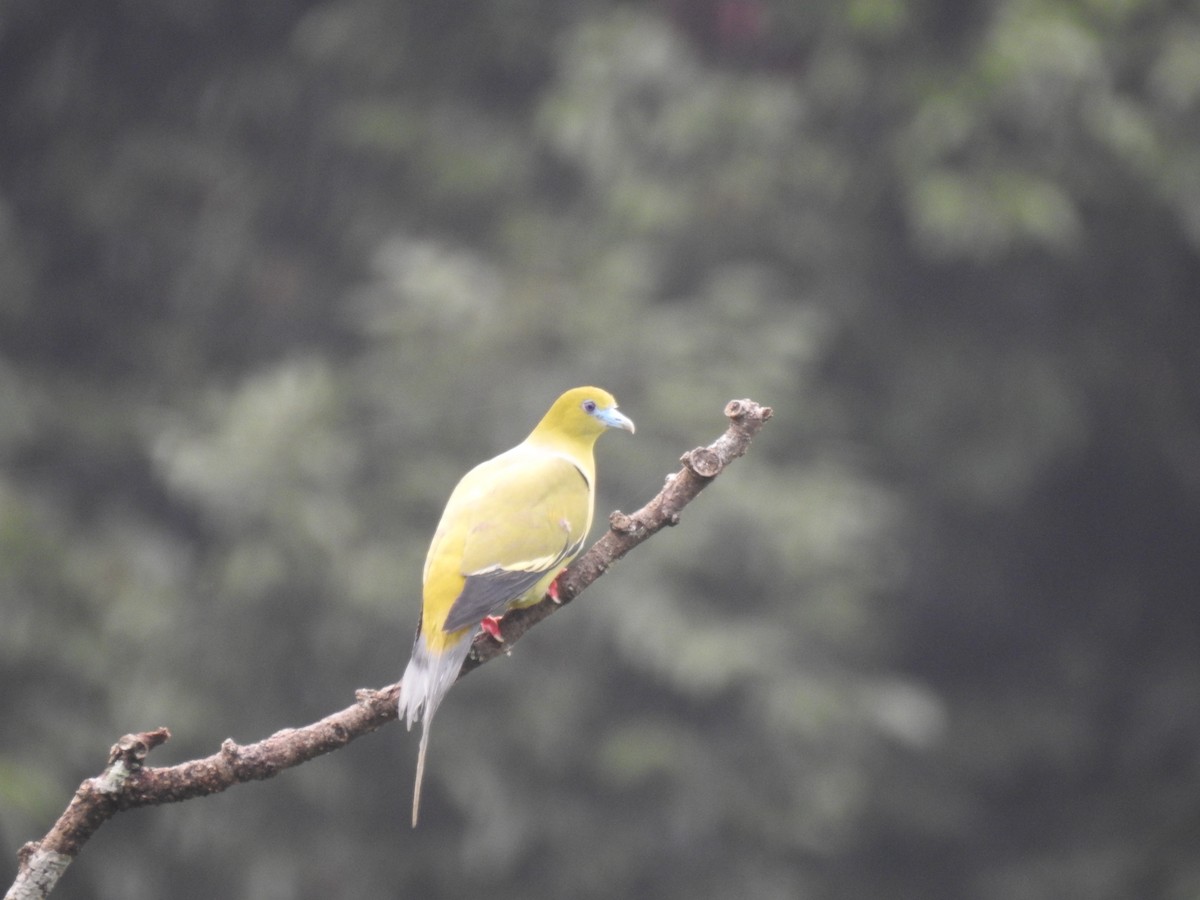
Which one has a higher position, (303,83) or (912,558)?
(303,83)

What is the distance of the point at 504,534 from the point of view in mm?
3043

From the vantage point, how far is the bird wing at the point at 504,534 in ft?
9.36

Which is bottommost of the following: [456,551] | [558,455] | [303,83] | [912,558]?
[456,551]

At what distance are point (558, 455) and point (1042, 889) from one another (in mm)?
9061

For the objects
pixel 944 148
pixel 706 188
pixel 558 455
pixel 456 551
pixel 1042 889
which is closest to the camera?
pixel 456 551

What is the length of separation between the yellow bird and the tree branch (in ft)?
0.20

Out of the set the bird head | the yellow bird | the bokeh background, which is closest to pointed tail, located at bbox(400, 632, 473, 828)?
the yellow bird

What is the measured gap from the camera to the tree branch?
2076mm

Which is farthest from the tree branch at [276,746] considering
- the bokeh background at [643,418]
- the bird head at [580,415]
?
the bokeh background at [643,418]

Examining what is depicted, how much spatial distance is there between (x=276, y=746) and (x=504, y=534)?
847mm

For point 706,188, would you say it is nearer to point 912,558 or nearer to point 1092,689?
point 912,558

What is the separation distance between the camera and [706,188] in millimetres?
10258

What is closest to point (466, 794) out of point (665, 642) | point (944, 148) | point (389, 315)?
point (665, 642)

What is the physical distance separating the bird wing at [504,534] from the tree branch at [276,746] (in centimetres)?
9
